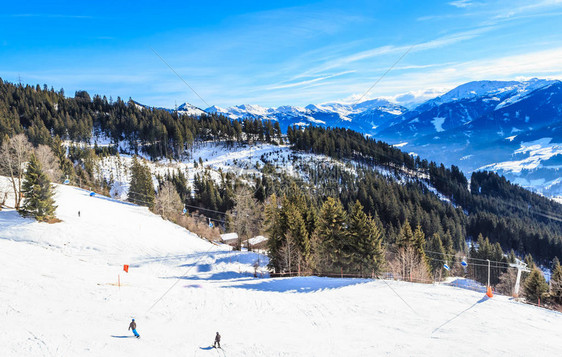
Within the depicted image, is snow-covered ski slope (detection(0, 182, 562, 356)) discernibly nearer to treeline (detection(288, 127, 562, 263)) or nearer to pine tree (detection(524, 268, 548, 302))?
pine tree (detection(524, 268, 548, 302))

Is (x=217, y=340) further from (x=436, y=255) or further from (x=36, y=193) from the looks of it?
(x=436, y=255)

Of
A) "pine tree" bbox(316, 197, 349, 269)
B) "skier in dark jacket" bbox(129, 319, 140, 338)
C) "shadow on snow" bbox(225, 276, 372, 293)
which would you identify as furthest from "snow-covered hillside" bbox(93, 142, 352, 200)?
"skier in dark jacket" bbox(129, 319, 140, 338)

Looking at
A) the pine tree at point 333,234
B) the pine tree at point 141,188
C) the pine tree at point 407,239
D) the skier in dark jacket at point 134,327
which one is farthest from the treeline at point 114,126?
the skier in dark jacket at point 134,327

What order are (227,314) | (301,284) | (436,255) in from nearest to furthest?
1. (227,314)
2. (301,284)
3. (436,255)

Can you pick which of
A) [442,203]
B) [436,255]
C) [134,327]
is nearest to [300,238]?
[134,327]

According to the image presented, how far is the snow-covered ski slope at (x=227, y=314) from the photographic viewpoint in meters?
15.7

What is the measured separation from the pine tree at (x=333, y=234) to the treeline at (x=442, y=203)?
6011cm

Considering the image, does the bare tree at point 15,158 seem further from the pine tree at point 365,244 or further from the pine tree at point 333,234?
the pine tree at point 365,244

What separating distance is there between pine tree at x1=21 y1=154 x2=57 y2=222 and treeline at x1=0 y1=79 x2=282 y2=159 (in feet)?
355

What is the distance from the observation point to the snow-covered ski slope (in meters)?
15.7

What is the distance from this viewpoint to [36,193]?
1443 inches

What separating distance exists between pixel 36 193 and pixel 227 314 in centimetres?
3203

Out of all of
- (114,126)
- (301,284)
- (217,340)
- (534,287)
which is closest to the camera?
(217,340)

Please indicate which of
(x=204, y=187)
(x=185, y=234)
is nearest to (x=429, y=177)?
(x=204, y=187)
